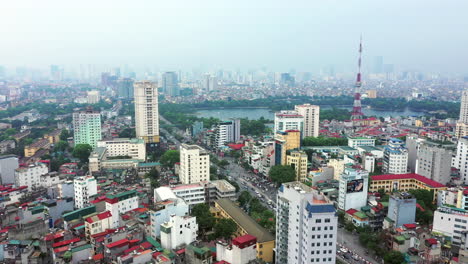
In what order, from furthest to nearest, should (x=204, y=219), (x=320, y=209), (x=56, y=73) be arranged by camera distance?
(x=56, y=73), (x=204, y=219), (x=320, y=209)

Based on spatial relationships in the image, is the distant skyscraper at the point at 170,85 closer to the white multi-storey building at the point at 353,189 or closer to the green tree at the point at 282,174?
the green tree at the point at 282,174

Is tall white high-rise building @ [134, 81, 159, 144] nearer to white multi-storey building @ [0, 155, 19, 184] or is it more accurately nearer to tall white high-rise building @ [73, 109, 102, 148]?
tall white high-rise building @ [73, 109, 102, 148]

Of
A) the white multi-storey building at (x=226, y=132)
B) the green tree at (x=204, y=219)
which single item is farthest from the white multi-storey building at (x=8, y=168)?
the white multi-storey building at (x=226, y=132)

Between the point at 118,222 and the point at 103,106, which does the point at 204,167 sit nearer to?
the point at 118,222

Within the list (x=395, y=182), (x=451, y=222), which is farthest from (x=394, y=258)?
(x=395, y=182)

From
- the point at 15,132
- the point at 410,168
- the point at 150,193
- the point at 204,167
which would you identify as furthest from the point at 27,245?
the point at 15,132

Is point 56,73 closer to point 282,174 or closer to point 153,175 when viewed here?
point 153,175
